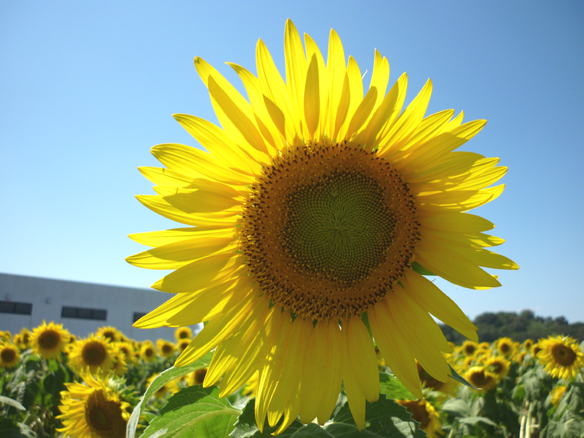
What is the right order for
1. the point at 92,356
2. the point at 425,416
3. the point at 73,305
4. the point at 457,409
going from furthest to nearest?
the point at 73,305
the point at 92,356
the point at 457,409
the point at 425,416

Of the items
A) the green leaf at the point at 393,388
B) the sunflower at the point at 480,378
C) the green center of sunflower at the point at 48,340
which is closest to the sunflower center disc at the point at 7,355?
the green center of sunflower at the point at 48,340

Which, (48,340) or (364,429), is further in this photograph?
(48,340)

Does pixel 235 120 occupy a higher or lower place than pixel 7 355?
higher

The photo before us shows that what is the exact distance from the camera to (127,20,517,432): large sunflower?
1604mm

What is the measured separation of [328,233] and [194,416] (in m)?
1.03

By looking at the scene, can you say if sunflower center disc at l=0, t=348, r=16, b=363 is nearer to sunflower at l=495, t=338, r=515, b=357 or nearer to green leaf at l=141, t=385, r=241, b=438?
green leaf at l=141, t=385, r=241, b=438

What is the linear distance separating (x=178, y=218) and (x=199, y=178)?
197mm

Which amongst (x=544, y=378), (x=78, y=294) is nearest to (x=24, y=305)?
(x=78, y=294)

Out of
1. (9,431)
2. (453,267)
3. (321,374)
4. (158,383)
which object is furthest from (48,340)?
(453,267)

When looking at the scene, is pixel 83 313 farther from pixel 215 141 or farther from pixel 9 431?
pixel 215 141

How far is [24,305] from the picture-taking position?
3928cm

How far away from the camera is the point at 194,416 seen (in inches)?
66.2

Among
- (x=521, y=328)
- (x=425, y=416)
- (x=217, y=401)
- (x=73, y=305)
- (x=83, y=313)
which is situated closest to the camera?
(x=217, y=401)

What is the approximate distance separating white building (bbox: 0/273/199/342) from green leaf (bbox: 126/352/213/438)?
38.1 meters
